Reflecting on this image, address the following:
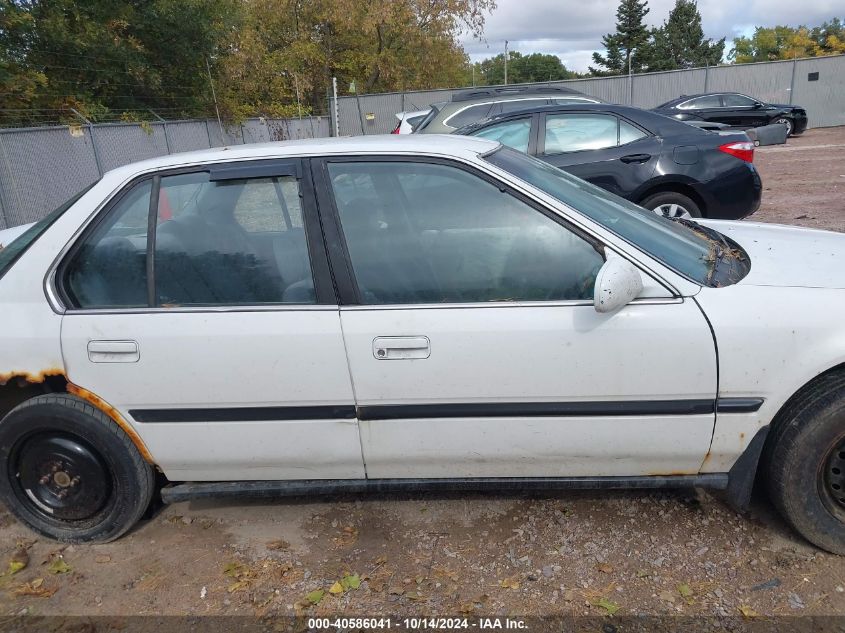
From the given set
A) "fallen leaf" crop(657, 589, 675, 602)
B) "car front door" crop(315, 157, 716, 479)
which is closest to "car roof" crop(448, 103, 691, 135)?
"car front door" crop(315, 157, 716, 479)

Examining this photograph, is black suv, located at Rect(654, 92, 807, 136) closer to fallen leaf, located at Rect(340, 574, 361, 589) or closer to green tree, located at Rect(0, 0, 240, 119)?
green tree, located at Rect(0, 0, 240, 119)

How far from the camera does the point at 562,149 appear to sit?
A: 7.23 meters

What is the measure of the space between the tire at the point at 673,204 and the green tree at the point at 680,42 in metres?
68.8

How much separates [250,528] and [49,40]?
56.4 ft

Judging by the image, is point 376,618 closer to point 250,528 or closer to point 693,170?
point 250,528

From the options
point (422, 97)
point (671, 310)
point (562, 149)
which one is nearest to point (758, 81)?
point (422, 97)

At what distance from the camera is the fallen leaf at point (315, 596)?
8.43 ft

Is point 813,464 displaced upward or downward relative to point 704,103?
downward

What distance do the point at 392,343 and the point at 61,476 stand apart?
158cm

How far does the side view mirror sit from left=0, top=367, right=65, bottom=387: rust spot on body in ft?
7.00

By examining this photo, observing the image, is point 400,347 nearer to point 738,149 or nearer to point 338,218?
point 338,218

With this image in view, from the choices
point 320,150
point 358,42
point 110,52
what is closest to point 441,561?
point 320,150

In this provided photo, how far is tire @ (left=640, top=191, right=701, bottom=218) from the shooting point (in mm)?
6656

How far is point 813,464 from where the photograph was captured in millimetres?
2492
